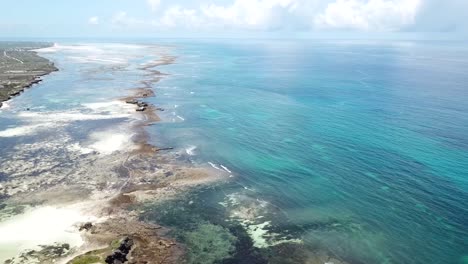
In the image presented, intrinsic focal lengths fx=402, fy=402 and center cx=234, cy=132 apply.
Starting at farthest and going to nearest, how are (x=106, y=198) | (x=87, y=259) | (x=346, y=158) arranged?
(x=346, y=158), (x=106, y=198), (x=87, y=259)

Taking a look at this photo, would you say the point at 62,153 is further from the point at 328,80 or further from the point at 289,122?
the point at 328,80

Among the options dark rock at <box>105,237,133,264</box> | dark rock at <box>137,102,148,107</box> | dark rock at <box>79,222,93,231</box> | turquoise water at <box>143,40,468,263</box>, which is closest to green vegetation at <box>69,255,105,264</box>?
dark rock at <box>105,237,133,264</box>

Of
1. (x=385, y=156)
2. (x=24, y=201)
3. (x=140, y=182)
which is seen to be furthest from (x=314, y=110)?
(x=24, y=201)

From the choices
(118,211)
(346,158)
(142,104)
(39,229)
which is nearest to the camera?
(39,229)

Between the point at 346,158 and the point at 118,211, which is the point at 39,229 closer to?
the point at 118,211

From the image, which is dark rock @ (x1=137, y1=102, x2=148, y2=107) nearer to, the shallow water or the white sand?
the shallow water

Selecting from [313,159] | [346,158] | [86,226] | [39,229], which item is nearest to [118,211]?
[86,226]
